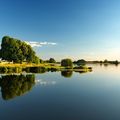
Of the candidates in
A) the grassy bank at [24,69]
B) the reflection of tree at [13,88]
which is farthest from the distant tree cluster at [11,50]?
the reflection of tree at [13,88]

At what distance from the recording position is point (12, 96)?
35.5 meters

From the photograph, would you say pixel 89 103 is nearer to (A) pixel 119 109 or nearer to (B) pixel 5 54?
(A) pixel 119 109

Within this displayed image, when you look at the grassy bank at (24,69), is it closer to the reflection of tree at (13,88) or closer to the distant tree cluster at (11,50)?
the distant tree cluster at (11,50)

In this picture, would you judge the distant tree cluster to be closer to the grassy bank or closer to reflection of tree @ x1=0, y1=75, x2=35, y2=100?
the grassy bank

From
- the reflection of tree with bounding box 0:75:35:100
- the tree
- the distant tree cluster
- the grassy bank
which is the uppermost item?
the distant tree cluster

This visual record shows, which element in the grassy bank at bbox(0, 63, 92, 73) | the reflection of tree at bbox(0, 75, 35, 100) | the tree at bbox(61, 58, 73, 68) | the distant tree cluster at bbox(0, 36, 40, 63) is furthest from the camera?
the tree at bbox(61, 58, 73, 68)

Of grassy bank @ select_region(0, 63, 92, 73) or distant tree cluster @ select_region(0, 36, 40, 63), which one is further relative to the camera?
distant tree cluster @ select_region(0, 36, 40, 63)

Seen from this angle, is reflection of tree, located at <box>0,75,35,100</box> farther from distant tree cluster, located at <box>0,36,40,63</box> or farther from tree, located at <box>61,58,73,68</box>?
tree, located at <box>61,58,73,68</box>

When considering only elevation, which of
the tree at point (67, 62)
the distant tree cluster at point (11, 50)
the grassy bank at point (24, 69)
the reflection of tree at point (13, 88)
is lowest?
the reflection of tree at point (13, 88)

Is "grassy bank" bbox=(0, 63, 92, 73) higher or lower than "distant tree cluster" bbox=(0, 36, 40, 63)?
lower

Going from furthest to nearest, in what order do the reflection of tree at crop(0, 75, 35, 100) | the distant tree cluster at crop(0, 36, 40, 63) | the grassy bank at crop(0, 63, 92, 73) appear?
the distant tree cluster at crop(0, 36, 40, 63) < the grassy bank at crop(0, 63, 92, 73) < the reflection of tree at crop(0, 75, 35, 100)

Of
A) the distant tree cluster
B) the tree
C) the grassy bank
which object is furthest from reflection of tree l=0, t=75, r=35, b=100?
the tree

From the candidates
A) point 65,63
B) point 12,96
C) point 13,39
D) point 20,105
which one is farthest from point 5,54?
point 20,105

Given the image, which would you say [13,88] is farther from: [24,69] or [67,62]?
[67,62]
